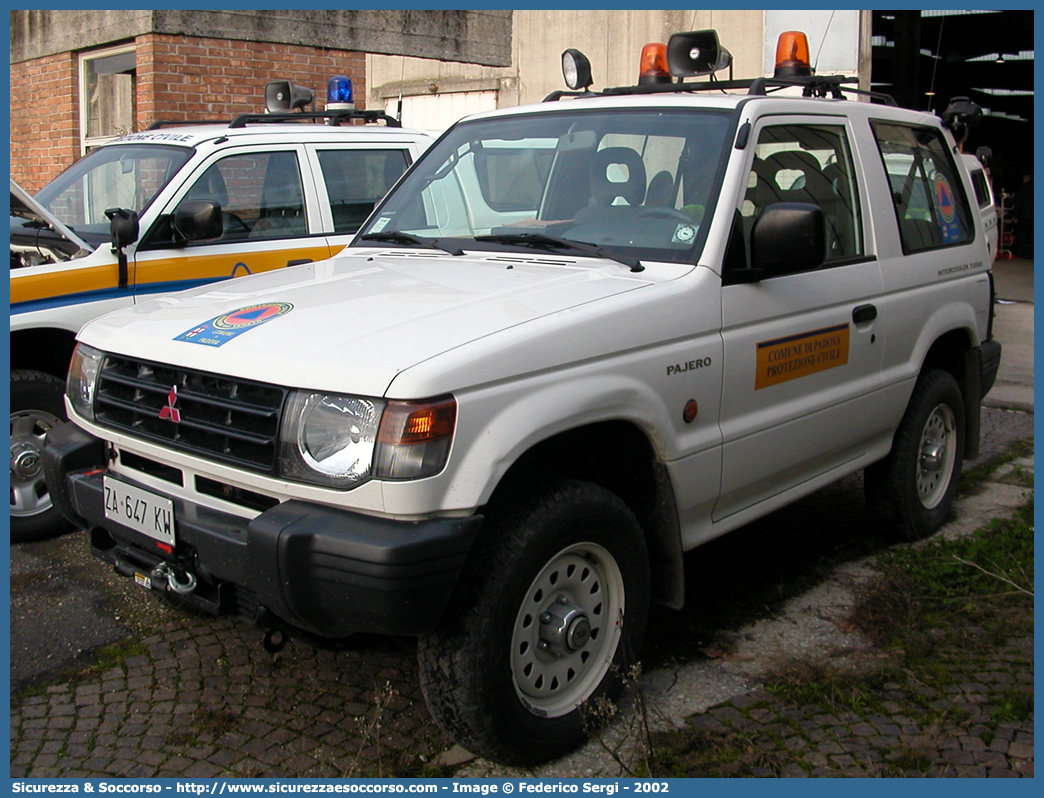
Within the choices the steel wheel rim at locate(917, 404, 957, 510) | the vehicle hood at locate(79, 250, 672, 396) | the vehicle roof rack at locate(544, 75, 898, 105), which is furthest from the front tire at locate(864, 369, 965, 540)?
the vehicle hood at locate(79, 250, 672, 396)

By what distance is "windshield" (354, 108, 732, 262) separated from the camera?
3852 millimetres

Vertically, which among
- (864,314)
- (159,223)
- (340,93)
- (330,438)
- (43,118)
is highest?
(43,118)

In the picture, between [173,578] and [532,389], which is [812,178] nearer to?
[532,389]

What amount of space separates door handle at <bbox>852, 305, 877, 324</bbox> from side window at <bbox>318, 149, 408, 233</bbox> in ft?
10.8

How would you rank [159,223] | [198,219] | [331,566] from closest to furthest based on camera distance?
[331,566] → [198,219] → [159,223]

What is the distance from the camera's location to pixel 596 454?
3.52 metres

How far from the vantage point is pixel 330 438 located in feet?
9.40

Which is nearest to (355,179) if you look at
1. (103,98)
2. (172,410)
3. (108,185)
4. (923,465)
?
(108,185)

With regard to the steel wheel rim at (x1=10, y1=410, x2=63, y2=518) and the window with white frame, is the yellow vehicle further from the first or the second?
the window with white frame

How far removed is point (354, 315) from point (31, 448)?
279cm

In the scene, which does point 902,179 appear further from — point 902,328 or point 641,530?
point 641,530

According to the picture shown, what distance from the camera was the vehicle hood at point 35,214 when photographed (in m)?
5.32

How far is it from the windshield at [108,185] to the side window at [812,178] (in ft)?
11.0

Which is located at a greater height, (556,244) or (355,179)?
(355,179)
